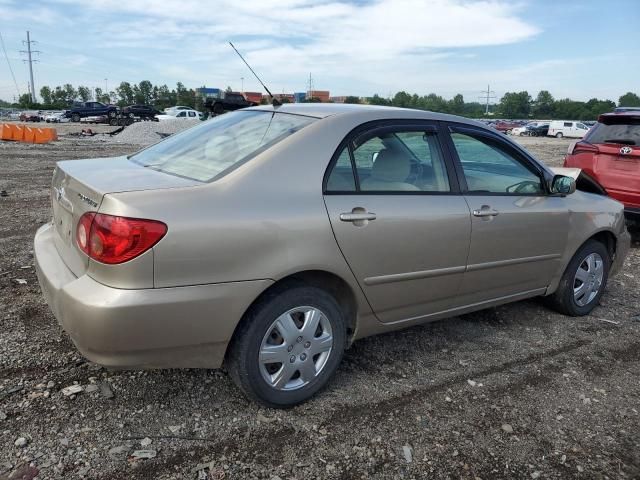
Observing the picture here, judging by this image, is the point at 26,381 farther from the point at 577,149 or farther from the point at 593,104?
the point at 593,104

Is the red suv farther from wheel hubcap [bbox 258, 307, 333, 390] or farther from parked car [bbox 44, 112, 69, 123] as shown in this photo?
parked car [bbox 44, 112, 69, 123]

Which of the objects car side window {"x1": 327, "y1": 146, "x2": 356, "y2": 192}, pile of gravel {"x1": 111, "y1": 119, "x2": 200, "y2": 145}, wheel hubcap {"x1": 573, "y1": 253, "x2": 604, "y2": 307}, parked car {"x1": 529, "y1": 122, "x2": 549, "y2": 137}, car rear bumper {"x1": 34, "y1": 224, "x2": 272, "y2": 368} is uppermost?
car side window {"x1": 327, "y1": 146, "x2": 356, "y2": 192}

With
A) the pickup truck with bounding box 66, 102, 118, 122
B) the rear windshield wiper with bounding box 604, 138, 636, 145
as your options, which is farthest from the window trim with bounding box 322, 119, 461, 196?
the pickup truck with bounding box 66, 102, 118, 122

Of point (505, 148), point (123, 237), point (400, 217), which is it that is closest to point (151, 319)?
A: point (123, 237)

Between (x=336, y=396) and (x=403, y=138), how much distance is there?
164 centimetres

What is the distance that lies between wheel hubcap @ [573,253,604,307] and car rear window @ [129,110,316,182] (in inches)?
110

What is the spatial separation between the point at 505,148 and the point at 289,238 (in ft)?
6.74

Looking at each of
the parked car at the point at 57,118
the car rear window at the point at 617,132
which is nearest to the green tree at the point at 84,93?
the parked car at the point at 57,118

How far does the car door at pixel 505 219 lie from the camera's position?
139 inches

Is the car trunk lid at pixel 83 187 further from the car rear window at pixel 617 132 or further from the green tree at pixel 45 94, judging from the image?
the green tree at pixel 45 94

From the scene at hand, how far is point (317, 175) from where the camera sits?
2838 mm

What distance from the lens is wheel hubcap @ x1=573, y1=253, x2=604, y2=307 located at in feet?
14.6

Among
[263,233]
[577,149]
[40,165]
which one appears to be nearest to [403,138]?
[263,233]

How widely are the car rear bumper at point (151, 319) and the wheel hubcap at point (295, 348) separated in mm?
251
